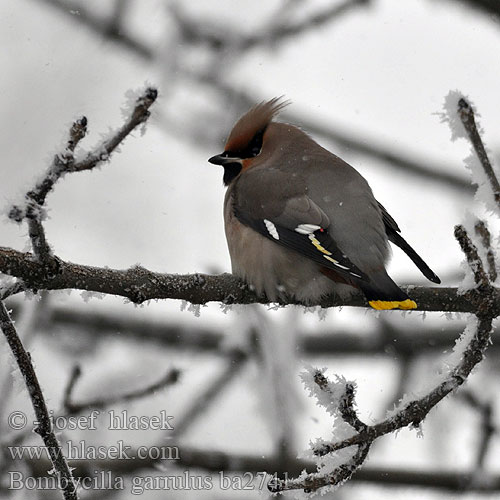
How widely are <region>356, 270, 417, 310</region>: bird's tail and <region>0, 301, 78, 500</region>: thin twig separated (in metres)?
1.45

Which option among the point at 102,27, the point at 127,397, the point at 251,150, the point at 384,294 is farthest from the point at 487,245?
the point at 102,27

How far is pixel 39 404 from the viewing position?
298 centimetres

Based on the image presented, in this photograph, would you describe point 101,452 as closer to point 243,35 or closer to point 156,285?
point 156,285

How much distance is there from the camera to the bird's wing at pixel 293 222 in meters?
4.23

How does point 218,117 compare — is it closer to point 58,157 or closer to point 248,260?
point 248,260

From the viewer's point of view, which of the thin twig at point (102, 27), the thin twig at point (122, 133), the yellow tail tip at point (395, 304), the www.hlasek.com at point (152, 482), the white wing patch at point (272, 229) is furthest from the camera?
the thin twig at point (102, 27)

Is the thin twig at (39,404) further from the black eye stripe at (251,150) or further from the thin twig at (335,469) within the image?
the black eye stripe at (251,150)

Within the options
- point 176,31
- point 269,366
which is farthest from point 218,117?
point 269,366

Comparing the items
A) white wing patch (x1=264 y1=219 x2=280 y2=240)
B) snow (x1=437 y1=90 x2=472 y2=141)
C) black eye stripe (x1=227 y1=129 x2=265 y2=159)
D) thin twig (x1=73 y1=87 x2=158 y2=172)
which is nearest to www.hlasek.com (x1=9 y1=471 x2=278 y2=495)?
white wing patch (x1=264 y1=219 x2=280 y2=240)

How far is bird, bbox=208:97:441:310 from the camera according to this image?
4227 mm

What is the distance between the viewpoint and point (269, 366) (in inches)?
217

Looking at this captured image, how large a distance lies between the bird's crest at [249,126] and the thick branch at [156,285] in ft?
4.23

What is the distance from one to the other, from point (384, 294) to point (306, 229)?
23.4 inches

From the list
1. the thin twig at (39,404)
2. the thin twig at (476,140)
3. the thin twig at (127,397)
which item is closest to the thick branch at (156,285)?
the thin twig at (39,404)
